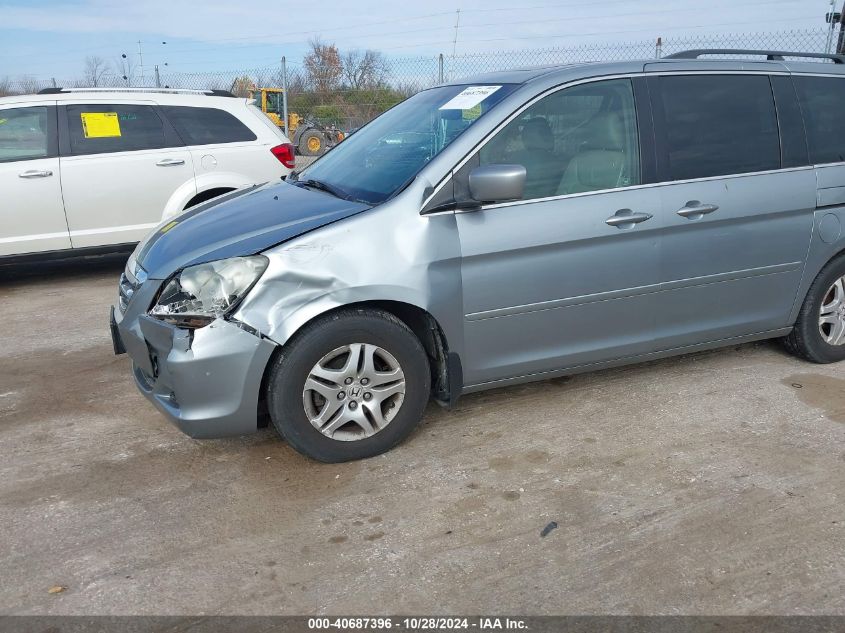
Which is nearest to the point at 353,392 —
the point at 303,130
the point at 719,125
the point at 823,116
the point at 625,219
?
the point at 625,219

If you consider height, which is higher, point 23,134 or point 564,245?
point 23,134

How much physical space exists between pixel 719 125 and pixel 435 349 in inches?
78.4

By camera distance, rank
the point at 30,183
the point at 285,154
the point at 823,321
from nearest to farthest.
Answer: the point at 823,321 → the point at 30,183 → the point at 285,154

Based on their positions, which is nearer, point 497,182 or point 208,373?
point 208,373

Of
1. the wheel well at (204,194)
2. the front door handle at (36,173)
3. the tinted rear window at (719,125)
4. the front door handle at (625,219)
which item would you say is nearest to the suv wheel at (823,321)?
the tinted rear window at (719,125)

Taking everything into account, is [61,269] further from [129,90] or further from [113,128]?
[129,90]

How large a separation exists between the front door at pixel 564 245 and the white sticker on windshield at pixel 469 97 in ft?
0.93

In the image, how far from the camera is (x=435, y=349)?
12.3ft

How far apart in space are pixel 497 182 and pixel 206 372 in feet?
4.94

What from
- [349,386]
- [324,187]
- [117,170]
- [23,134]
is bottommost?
[349,386]

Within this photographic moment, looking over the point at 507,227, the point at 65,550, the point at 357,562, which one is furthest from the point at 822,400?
the point at 65,550

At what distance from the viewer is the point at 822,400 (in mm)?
4266

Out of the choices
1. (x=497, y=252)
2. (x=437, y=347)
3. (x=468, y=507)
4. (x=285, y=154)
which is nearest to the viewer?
(x=468, y=507)

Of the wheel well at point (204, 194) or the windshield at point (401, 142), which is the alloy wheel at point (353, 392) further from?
the wheel well at point (204, 194)
